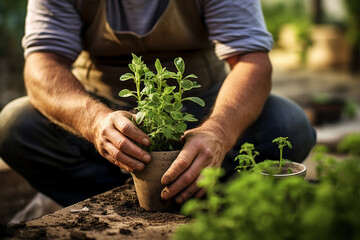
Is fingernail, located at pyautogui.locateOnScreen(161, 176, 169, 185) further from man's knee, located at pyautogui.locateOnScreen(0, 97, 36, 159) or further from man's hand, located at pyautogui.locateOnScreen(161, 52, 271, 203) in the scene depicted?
man's knee, located at pyautogui.locateOnScreen(0, 97, 36, 159)

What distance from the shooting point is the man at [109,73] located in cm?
218

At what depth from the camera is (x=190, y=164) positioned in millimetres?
1624

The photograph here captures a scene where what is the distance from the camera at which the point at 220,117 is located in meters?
1.87

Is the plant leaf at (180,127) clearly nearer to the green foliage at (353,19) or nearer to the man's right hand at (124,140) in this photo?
the man's right hand at (124,140)

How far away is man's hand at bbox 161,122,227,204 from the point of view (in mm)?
1592

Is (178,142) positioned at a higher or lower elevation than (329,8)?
higher

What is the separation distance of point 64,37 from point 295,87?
536 cm

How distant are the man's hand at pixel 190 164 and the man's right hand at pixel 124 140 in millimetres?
117

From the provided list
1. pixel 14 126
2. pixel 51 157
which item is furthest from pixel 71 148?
pixel 14 126

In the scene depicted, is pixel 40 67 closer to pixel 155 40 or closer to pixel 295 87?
pixel 155 40

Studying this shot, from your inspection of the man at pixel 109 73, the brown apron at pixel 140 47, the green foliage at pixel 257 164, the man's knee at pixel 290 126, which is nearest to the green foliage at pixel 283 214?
the green foliage at pixel 257 164

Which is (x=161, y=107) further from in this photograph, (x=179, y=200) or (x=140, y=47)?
(x=140, y=47)

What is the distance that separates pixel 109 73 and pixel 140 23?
347 millimetres

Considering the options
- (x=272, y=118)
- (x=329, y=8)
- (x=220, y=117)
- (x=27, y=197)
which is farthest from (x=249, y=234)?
(x=329, y=8)
